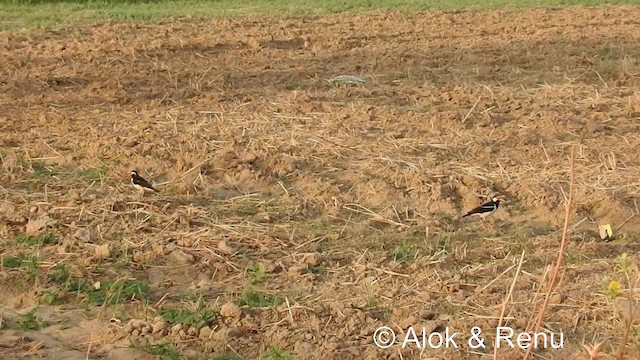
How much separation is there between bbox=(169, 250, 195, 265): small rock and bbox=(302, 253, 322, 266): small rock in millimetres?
603

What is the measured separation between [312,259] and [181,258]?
0.70 metres

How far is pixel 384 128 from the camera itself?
7.62 meters

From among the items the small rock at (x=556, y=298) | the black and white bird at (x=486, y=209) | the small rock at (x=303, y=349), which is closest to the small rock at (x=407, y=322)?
the small rock at (x=303, y=349)

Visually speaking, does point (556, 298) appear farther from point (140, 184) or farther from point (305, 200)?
point (140, 184)

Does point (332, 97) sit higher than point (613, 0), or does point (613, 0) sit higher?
point (332, 97)

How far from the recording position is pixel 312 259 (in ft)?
16.3

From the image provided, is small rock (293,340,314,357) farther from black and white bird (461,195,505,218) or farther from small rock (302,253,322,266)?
black and white bird (461,195,505,218)

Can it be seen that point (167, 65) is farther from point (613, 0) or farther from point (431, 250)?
point (613, 0)

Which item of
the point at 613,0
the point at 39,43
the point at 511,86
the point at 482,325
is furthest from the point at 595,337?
the point at 613,0

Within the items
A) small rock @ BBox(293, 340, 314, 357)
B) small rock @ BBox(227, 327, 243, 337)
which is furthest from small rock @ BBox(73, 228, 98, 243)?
small rock @ BBox(293, 340, 314, 357)

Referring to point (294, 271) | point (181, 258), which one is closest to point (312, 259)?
point (294, 271)

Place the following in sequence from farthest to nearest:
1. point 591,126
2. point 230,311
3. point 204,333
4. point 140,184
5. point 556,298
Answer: point 591,126 < point 140,184 < point 556,298 < point 230,311 < point 204,333

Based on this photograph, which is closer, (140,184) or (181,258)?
(181,258)

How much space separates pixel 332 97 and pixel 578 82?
272 centimetres
